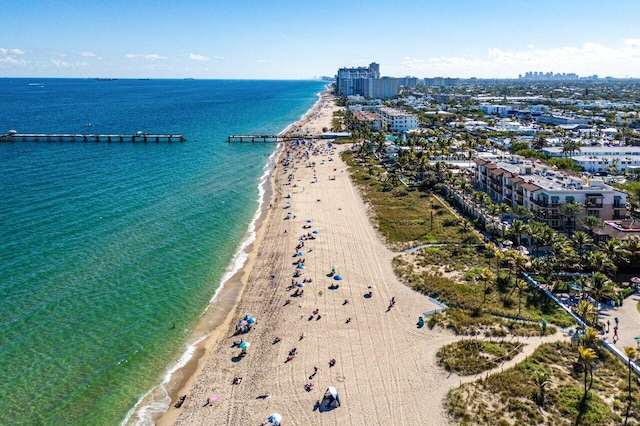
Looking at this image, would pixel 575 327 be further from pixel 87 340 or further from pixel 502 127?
pixel 502 127

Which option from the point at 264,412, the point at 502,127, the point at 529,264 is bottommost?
the point at 264,412

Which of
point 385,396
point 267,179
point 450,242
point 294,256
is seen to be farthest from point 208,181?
point 385,396

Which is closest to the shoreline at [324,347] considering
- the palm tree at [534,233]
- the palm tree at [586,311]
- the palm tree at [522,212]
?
the palm tree at [586,311]

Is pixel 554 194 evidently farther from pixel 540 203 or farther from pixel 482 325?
pixel 482 325

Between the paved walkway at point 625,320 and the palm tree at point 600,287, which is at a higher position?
the palm tree at point 600,287

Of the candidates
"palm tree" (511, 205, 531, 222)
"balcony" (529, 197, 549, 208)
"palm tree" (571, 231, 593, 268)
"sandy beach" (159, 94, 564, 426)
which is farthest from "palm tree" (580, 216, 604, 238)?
"sandy beach" (159, 94, 564, 426)

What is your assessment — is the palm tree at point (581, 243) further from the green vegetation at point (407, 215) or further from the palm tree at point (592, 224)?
the green vegetation at point (407, 215)

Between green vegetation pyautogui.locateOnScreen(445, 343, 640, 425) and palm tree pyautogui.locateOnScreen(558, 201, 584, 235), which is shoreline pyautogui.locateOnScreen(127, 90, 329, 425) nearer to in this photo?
green vegetation pyautogui.locateOnScreen(445, 343, 640, 425)
